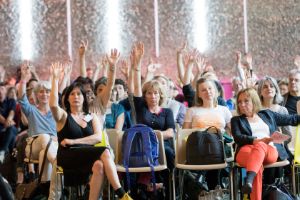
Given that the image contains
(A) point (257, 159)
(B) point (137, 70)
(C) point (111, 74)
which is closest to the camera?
(A) point (257, 159)

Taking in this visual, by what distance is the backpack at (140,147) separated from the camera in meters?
5.26

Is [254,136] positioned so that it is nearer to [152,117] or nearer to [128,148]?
[152,117]

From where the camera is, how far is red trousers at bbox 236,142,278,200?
4.96 meters

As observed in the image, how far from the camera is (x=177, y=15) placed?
9367 mm

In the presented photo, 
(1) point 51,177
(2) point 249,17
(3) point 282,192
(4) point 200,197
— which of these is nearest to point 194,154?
(4) point 200,197

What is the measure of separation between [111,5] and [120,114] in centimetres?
362

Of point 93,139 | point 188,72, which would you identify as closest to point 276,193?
point 93,139

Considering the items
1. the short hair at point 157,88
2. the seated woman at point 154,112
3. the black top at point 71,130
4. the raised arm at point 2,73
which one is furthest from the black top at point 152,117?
the raised arm at point 2,73

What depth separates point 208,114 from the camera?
18.5 feet

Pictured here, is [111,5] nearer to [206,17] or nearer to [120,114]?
[206,17]

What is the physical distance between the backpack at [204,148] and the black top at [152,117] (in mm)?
395

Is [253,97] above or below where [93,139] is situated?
above

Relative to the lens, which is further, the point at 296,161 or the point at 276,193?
the point at 296,161

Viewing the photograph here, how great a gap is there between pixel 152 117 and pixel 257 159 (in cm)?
109
